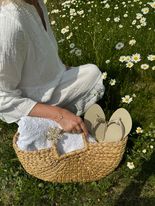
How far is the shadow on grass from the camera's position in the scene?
2928 millimetres

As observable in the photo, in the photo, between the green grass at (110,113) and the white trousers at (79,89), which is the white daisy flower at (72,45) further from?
the white trousers at (79,89)

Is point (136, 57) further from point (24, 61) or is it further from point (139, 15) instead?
point (24, 61)

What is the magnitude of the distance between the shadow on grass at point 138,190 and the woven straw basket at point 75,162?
16cm

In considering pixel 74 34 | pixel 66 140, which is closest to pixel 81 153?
pixel 66 140

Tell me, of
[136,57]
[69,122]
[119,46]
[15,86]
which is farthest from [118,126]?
[119,46]

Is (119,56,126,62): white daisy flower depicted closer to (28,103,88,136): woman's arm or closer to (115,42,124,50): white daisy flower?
(115,42,124,50): white daisy flower

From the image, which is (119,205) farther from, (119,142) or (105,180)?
(119,142)

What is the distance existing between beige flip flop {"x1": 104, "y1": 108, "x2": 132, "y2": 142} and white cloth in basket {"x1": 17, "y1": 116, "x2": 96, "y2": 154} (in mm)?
141

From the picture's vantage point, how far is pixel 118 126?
3055 millimetres

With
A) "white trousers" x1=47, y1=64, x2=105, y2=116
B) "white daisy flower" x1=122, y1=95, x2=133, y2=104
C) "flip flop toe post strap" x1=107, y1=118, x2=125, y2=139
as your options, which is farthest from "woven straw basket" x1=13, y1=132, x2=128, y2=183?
"white daisy flower" x1=122, y1=95, x2=133, y2=104

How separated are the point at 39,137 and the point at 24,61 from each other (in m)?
0.44

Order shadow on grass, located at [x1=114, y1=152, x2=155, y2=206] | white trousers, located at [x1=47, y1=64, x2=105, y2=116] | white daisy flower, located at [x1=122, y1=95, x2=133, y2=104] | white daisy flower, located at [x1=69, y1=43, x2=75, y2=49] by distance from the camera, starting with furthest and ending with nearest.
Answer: white daisy flower, located at [x1=69, y1=43, x2=75, y2=49], white daisy flower, located at [x1=122, y1=95, x2=133, y2=104], white trousers, located at [x1=47, y1=64, x2=105, y2=116], shadow on grass, located at [x1=114, y1=152, x2=155, y2=206]

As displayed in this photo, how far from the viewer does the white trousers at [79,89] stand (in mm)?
3053

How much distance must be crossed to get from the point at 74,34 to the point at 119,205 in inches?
72.2
